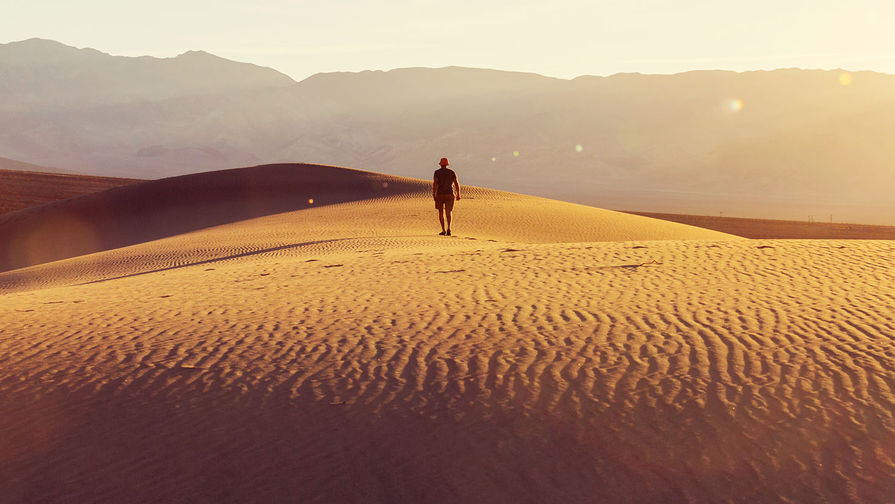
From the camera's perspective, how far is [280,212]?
23.4 m

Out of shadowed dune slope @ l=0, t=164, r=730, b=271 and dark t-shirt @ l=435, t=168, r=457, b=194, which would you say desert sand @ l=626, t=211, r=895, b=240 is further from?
dark t-shirt @ l=435, t=168, r=457, b=194

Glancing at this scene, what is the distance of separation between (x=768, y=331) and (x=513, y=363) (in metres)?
2.03

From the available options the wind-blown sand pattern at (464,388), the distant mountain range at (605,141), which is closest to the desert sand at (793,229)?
the wind-blown sand pattern at (464,388)

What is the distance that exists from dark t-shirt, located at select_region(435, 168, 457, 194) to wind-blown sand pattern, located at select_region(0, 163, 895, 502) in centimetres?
526

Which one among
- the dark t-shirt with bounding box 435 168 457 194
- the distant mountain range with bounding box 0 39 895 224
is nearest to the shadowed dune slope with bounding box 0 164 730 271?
the dark t-shirt with bounding box 435 168 457 194

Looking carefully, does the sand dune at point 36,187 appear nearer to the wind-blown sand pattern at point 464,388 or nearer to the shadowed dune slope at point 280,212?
the shadowed dune slope at point 280,212

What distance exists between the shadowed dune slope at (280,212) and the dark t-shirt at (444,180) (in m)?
2.70

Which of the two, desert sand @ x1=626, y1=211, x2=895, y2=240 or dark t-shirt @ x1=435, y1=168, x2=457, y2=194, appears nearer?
dark t-shirt @ x1=435, y1=168, x2=457, y2=194

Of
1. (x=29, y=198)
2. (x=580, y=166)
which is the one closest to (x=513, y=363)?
(x=29, y=198)

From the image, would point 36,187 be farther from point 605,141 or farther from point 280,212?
point 605,141

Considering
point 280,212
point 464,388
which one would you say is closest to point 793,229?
point 280,212

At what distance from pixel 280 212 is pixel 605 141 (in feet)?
390

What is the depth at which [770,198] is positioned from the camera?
3762 inches

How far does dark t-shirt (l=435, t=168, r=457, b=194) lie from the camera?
14062mm
